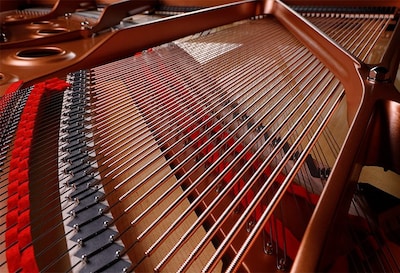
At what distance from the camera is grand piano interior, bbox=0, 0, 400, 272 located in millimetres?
824

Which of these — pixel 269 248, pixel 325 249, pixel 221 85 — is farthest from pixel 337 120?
pixel 325 249

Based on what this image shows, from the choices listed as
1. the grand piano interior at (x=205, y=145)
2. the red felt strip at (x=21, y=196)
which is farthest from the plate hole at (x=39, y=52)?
the red felt strip at (x=21, y=196)

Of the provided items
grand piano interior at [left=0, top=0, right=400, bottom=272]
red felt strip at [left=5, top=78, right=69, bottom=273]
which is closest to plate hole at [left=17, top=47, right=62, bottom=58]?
grand piano interior at [left=0, top=0, right=400, bottom=272]

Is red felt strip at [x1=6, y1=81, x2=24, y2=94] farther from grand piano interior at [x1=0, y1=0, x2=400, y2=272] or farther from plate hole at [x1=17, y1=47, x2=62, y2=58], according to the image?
plate hole at [x1=17, y1=47, x2=62, y2=58]

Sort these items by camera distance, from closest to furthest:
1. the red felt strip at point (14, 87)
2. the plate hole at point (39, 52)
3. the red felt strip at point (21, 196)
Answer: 1. the red felt strip at point (21, 196)
2. the red felt strip at point (14, 87)
3. the plate hole at point (39, 52)

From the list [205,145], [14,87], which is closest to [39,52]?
[14,87]

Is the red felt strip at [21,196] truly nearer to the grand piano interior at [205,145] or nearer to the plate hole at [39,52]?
the grand piano interior at [205,145]

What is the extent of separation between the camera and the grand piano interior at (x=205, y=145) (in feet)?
2.70

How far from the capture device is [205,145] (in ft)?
3.57

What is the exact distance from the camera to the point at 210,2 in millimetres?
2713

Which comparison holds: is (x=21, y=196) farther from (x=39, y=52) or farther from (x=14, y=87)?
(x=39, y=52)

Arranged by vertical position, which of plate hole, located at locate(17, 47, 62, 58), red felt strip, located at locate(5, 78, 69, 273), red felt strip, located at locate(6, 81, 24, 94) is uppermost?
plate hole, located at locate(17, 47, 62, 58)

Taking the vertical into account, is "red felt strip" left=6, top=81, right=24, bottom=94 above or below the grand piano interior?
above

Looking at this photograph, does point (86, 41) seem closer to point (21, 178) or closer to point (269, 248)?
point (21, 178)
